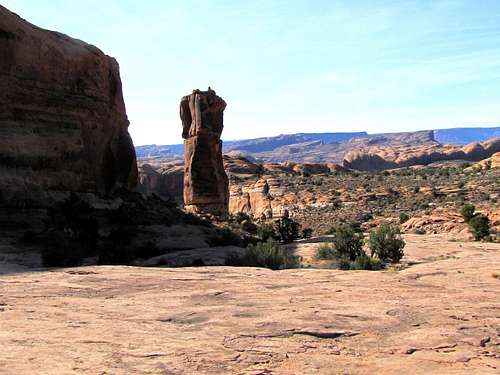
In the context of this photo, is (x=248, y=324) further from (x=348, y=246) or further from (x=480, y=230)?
(x=480, y=230)

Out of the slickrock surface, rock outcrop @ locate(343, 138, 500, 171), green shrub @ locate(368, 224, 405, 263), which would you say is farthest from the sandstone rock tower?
rock outcrop @ locate(343, 138, 500, 171)

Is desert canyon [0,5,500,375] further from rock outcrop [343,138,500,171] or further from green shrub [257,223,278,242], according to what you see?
rock outcrop [343,138,500,171]

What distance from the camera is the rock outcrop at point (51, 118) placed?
72.9ft

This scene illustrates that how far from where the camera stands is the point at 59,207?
72.5 ft

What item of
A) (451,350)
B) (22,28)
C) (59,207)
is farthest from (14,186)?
(451,350)

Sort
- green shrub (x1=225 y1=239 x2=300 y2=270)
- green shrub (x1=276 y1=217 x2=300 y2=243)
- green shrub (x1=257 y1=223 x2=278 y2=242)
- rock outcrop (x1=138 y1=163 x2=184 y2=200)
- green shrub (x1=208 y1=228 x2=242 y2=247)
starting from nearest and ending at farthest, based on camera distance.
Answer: green shrub (x1=225 y1=239 x2=300 y2=270)
green shrub (x1=208 y1=228 x2=242 y2=247)
green shrub (x1=257 y1=223 x2=278 y2=242)
green shrub (x1=276 y1=217 x2=300 y2=243)
rock outcrop (x1=138 y1=163 x2=184 y2=200)

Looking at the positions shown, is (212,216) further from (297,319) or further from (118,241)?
(297,319)

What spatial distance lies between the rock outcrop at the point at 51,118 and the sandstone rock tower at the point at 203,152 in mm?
5253

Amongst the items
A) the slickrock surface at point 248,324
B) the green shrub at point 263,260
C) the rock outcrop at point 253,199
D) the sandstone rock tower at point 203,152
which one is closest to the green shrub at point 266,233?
the sandstone rock tower at point 203,152

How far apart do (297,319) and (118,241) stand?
1460 centimetres

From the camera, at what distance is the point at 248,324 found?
6.55 metres

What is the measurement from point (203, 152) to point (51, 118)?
988 centimetres

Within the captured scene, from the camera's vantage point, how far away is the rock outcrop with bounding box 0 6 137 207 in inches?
875

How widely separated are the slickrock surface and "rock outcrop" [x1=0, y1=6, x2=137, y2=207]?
12.7m
